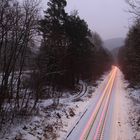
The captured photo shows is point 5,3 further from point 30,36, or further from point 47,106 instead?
point 47,106

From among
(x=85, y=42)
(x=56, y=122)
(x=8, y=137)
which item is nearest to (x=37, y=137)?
(x=8, y=137)

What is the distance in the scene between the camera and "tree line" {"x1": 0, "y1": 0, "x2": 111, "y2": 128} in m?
19.5

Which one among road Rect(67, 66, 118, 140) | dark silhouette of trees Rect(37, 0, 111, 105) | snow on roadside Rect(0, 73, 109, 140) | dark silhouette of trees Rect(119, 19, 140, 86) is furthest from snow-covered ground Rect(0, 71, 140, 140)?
dark silhouette of trees Rect(37, 0, 111, 105)

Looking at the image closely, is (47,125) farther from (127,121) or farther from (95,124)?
(127,121)

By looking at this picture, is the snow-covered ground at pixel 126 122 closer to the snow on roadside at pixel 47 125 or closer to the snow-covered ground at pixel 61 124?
Answer: the snow-covered ground at pixel 61 124

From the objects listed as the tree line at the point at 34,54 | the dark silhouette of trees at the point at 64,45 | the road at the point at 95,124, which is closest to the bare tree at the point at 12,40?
the tree line at the point at 34,54

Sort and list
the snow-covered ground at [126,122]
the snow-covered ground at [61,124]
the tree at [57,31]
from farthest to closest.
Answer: the tree at [57,31] → the snow-covered ground at [126,122] → the snow-covered ground at [61,124]

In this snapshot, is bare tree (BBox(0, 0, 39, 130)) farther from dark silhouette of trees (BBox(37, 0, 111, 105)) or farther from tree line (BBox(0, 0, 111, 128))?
dark silhouette of trees (BBox(37, 0, 111, 105))

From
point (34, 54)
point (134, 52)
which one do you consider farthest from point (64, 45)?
point (34, 54)

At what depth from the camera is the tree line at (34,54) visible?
19.5 meters

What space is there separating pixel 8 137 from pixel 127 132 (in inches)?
387

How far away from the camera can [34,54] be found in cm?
2578

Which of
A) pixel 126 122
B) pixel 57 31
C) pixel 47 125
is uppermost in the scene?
pixel 57 31

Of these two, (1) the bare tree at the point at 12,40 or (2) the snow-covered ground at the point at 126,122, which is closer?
(1) the bare tree at the point at 12,40
